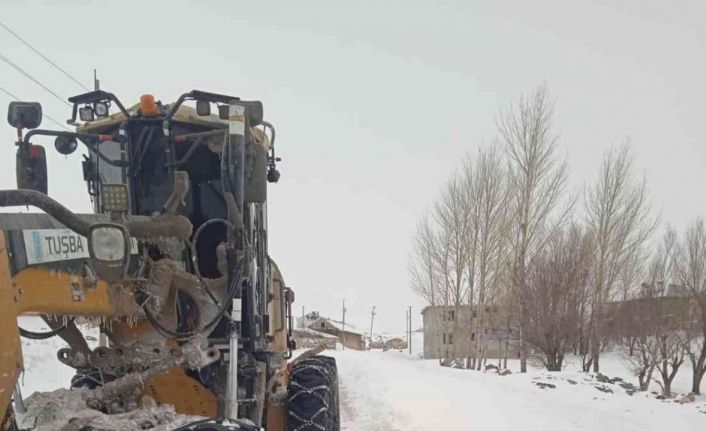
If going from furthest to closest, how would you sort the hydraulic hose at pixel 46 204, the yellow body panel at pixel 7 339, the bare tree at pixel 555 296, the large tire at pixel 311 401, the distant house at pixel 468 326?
the distant house at pixel 468 326, the bare tree at pixel 555 296, the large tire at pixel 311 401, the hydraulic hose at pixel 46 204, the yellow body panel at pixel 7 339

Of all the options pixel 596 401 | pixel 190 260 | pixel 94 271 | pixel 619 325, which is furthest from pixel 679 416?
pixel 619 325

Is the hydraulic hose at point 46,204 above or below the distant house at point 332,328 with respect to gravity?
above

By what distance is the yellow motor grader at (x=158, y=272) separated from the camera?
2396 mm

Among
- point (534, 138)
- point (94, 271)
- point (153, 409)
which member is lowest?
point (153, 409)

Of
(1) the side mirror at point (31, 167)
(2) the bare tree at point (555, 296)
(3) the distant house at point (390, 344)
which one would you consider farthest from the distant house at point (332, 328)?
(1) the side mirror at point (31, 167)

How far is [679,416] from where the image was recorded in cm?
1123

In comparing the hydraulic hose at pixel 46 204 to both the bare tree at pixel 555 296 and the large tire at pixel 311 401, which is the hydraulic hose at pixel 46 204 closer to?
the large tire at pixel 311 401

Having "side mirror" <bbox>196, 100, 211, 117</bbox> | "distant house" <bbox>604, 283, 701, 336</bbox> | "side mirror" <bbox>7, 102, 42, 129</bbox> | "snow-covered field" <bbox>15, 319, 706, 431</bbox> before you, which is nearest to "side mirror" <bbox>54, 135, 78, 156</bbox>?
"side mirror" <bbox>7, 102, 42, 129</bbox>

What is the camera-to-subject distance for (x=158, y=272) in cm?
330

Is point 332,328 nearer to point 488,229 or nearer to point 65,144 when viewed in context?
point 488,229

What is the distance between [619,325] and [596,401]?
2235 centimetres

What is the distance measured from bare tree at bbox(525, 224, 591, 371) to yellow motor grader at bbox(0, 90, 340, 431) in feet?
78.7

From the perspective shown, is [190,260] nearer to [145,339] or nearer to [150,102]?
[145,339]

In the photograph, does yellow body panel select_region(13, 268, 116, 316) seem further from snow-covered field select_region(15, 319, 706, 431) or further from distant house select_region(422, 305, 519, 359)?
distant house select_region(422, 305, 519, 359)
